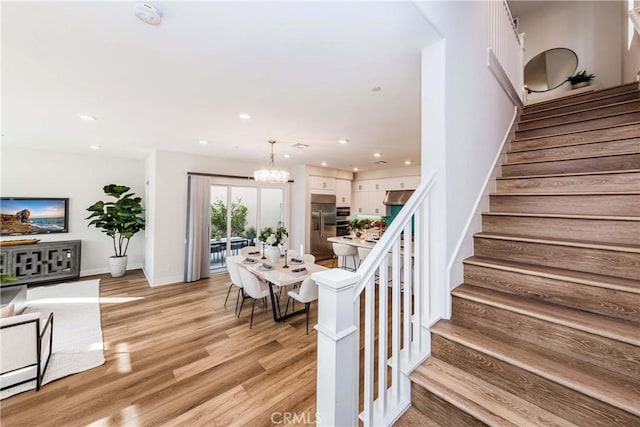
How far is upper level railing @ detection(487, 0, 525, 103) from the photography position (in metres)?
2.33

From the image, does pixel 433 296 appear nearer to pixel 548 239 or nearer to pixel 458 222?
pixel 458 222

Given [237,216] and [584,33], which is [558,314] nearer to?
[584,33]

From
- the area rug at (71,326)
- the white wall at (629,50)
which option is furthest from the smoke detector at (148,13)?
the white wall at (629,50)

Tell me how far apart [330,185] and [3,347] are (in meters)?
6.04

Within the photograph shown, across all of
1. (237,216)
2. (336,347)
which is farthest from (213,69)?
(237,216)

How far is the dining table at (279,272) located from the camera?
299cm

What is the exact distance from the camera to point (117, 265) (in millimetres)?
5090

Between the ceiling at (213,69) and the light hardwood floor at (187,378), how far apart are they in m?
2.58

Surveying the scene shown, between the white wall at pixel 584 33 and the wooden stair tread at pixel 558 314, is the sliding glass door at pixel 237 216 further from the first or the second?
the white wall at pixel 584 33

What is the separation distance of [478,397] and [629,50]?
490 centimetres

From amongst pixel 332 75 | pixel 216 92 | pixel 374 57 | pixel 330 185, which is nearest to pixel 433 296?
pixel 374 57

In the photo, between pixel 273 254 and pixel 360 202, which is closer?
pixel 273 254

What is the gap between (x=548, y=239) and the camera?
5.49 feet

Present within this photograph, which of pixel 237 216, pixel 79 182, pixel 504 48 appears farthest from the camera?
pixel 237 216
